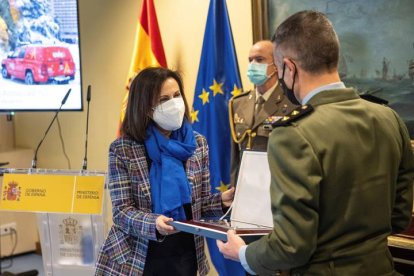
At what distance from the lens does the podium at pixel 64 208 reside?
2496mm

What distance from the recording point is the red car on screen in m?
3.52

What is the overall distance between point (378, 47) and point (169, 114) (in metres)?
1.23

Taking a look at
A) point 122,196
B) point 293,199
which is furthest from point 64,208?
point 293,199

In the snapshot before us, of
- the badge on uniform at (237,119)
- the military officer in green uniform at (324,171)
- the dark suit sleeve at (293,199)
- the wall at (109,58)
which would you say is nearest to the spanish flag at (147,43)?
the wall at (109,58)

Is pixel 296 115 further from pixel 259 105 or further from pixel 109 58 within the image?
pixel 109 58

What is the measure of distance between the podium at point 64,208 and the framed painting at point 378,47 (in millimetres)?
1411

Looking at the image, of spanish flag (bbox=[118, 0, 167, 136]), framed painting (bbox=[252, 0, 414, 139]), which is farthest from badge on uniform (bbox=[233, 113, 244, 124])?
spanish flag (bbox=[118, 0, 167, 136])

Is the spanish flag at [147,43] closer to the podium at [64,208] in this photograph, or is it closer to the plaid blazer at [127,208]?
the podium at [64,208]

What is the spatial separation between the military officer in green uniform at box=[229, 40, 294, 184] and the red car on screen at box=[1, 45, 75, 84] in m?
1.44

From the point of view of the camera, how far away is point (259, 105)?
2.64 m

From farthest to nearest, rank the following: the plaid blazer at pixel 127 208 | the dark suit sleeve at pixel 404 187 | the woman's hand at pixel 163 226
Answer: the plaid blazer at pixel 127 208, the woman's hand at pixel 163 226, the dark suit sleeve at pixel 404 187

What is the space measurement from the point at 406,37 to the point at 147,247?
1567 mm

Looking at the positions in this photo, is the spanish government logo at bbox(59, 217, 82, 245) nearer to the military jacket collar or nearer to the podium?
the podium

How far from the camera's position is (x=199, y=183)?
6.09 ft
